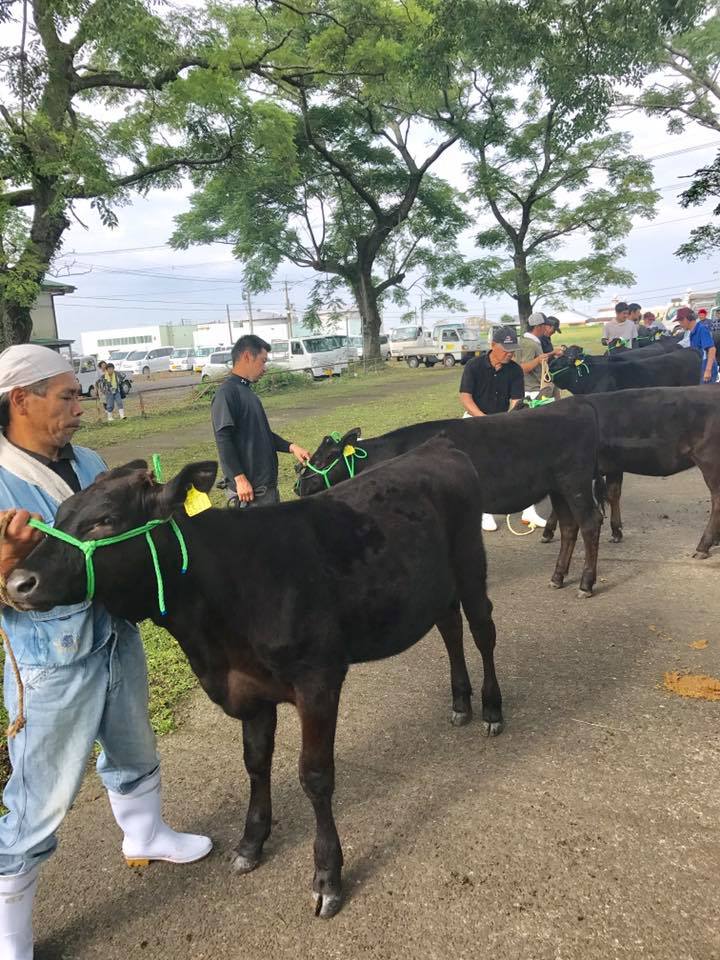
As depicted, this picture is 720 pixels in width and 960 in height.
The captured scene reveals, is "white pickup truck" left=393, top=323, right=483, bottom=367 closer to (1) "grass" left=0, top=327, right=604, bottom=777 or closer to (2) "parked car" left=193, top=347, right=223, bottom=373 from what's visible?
(1) "grass" left=0, top=327, right=604, bottom=777

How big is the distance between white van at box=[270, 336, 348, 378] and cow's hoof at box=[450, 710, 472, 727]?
1207 inches

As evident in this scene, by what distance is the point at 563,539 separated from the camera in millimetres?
5746

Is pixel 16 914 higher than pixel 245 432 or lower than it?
lower

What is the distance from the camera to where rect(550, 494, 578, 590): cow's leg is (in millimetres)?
5582

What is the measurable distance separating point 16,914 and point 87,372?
33.5 metres

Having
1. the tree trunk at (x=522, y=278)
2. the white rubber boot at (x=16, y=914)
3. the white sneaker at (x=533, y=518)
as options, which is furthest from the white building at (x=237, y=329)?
the white rubber boot at (x=16, y=914)

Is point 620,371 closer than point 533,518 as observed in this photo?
No

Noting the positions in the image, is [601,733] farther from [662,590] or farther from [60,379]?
[60,379]

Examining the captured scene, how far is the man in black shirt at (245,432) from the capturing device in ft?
15.5

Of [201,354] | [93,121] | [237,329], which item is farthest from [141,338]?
[93,121]

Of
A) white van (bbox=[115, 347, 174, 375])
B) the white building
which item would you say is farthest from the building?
white van (bbox=[115, 347, 174, 375])

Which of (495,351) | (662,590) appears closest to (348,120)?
(495,351)

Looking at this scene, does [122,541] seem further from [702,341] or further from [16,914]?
[702,341]

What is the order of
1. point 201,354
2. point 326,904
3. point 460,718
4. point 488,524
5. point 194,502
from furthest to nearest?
point 201,354 → point 488,524 → point 460,718 → point 326,904 → point 194,502
